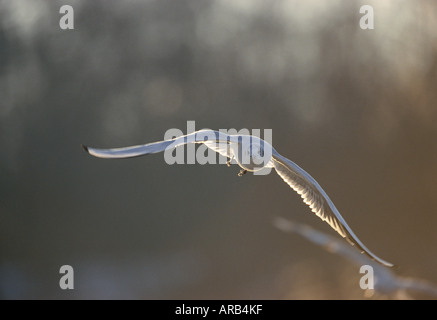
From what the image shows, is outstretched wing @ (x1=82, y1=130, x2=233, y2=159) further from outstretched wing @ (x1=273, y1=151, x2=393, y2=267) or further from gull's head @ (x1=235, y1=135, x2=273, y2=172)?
outstretched wing @ (x1=273, y1=151, x2=393, y2=267)

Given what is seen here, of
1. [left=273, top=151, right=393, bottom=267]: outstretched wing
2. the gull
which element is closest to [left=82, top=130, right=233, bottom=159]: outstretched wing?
the gull

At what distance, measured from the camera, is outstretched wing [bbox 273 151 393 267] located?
2223 millimetres

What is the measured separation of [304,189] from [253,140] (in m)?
0.42

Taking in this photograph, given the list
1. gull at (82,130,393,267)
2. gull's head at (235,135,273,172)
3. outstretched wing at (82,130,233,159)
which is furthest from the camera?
gull's head at (235,135,273,172)

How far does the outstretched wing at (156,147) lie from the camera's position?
1576 mm

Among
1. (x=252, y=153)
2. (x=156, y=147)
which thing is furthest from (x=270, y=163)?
(x=156, y=147)

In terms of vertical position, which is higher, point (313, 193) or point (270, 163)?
point (270, 163)

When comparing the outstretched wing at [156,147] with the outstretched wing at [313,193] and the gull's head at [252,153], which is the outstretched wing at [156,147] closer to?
the gull's head at [252,153]

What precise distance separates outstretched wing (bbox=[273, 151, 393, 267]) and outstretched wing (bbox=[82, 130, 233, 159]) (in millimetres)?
317

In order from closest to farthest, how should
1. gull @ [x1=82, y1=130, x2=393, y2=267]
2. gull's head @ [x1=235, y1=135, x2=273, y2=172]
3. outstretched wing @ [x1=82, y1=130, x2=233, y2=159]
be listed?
outstretched wing @ [x1=82, y1=130, x2=233, y2=159], gull @ [x1=82, y1=130, x2=393, y2=267], gull's head @ [x1=235, y1=135, x2=273, y2=172]

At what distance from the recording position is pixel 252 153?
7.02 feet

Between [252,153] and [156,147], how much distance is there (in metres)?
0.56

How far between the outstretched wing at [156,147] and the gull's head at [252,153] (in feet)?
0.23

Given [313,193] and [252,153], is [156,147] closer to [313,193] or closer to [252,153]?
[252,153]
